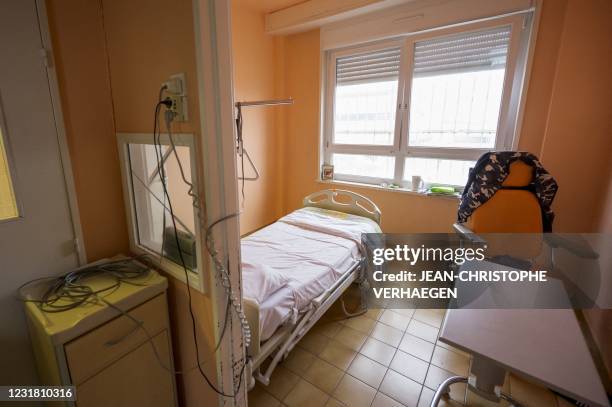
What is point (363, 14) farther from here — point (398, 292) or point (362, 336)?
point (362, 336)

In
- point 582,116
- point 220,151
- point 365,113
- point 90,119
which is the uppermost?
point 365,113

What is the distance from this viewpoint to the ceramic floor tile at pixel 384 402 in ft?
4.81

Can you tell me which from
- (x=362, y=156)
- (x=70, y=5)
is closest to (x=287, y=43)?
(x=362, y=156)

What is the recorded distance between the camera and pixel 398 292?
2.60m

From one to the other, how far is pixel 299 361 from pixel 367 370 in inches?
16.5

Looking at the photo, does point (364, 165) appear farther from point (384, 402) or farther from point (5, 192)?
point (5, 192)

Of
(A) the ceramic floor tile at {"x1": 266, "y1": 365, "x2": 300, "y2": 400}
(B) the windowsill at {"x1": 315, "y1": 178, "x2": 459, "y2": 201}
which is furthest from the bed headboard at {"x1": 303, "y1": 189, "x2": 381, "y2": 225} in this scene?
(A) the ceramic floor tile at {"x1": 266, "y1": 365, "x2": 300, "y2": 400}

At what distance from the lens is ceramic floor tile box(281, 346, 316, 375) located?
1.68m

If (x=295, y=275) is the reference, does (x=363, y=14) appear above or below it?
above

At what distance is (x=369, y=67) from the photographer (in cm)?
304

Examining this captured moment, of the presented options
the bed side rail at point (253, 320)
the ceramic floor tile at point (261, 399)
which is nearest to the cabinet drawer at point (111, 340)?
the bed side rail at point (253, 320)

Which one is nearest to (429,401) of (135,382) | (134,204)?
(135,382)

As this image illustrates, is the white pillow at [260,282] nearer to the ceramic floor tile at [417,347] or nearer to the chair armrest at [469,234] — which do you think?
the ceramic floor tile at [417,347]

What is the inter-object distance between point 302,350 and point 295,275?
1.78 ft
